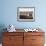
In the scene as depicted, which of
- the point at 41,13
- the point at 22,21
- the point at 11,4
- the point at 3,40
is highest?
the point at 11,4

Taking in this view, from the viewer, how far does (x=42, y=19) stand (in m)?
4.48

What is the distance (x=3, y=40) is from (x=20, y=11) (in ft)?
3.69

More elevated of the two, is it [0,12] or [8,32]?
[0,12]

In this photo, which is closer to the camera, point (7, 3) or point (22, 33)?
point (22, 33)

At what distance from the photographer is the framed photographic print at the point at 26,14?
14.5ft

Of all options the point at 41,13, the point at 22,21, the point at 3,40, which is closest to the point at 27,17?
the point at 22,21

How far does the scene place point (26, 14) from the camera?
4461 millimetres

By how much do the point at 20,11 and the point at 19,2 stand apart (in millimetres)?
299

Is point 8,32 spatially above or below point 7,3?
below

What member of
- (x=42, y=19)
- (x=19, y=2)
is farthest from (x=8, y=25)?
(x=42, y=19)

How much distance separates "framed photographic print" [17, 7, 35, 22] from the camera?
14.5ft

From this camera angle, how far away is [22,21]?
14.7ft

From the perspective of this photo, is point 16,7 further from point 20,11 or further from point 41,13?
point 41,13

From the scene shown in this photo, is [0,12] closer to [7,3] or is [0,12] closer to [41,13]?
[7,3]
